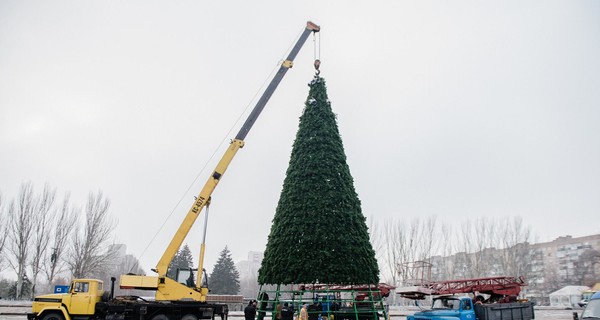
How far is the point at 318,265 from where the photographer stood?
41.2 ft

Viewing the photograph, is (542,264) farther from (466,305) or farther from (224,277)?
(466,305)

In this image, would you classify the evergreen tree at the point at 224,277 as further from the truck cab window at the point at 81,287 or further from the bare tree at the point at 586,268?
the bare tree at the point at 586,268

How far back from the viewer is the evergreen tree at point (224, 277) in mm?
57531

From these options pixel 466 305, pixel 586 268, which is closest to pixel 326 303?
pixel 466 305

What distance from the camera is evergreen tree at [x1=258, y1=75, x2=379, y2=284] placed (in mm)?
12703

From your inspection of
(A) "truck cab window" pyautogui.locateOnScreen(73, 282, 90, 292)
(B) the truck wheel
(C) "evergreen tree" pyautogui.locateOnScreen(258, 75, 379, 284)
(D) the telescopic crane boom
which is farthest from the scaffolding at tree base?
(B) the truck wheel

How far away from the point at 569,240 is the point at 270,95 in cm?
10535

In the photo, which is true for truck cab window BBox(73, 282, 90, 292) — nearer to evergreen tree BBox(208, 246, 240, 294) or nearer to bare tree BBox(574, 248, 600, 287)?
evergreen tree BBox(208, 246, 240, 294)

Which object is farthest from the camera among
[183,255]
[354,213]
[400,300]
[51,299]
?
[400,300]

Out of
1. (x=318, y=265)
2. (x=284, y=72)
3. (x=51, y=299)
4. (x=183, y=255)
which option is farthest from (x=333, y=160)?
(x=183, y=255)

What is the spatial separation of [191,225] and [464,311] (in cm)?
1291

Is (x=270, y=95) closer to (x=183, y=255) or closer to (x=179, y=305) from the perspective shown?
(x=179, y=305)

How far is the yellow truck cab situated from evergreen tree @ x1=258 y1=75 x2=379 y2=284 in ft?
32.3

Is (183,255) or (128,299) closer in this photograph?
(128,299)
